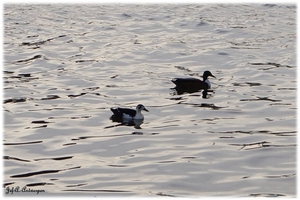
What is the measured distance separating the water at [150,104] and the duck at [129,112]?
267 millimetres

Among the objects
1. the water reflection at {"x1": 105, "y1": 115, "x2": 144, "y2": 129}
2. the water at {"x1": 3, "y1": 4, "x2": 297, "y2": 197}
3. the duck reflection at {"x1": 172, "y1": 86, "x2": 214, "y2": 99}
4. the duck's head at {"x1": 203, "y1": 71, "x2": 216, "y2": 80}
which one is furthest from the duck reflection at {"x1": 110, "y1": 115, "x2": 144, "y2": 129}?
the duck's head at {"x1": 203, "y1": 71, "x2": 216, "y2": 80}

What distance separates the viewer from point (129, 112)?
17891 millimetres

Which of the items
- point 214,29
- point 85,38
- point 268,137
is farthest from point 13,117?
point 214,29

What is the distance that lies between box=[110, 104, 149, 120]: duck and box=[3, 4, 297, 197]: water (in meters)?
0.27

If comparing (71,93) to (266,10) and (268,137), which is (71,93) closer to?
(268,137)

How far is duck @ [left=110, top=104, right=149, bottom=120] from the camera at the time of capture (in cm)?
1789

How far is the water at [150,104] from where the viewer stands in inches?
535

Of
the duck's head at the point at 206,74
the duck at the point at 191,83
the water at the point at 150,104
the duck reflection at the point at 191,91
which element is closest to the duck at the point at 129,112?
the water at the point at 150,104

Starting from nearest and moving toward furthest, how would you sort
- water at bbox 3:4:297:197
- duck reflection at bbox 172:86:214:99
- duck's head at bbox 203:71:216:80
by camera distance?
water at bbox 3:4:297:197 → duck reflection at bbox 172:86:214:99 → duck's head at bbox 203:71:216:80

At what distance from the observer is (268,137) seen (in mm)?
16281

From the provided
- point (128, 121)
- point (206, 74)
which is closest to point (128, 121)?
point (128, 121)

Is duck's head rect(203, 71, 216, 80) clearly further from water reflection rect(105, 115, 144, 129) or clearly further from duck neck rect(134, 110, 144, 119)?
water reflection rect(105, 115, 144, 129)

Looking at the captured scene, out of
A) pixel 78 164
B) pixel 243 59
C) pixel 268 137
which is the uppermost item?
pixel 243 59

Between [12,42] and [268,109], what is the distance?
13.9 metres
